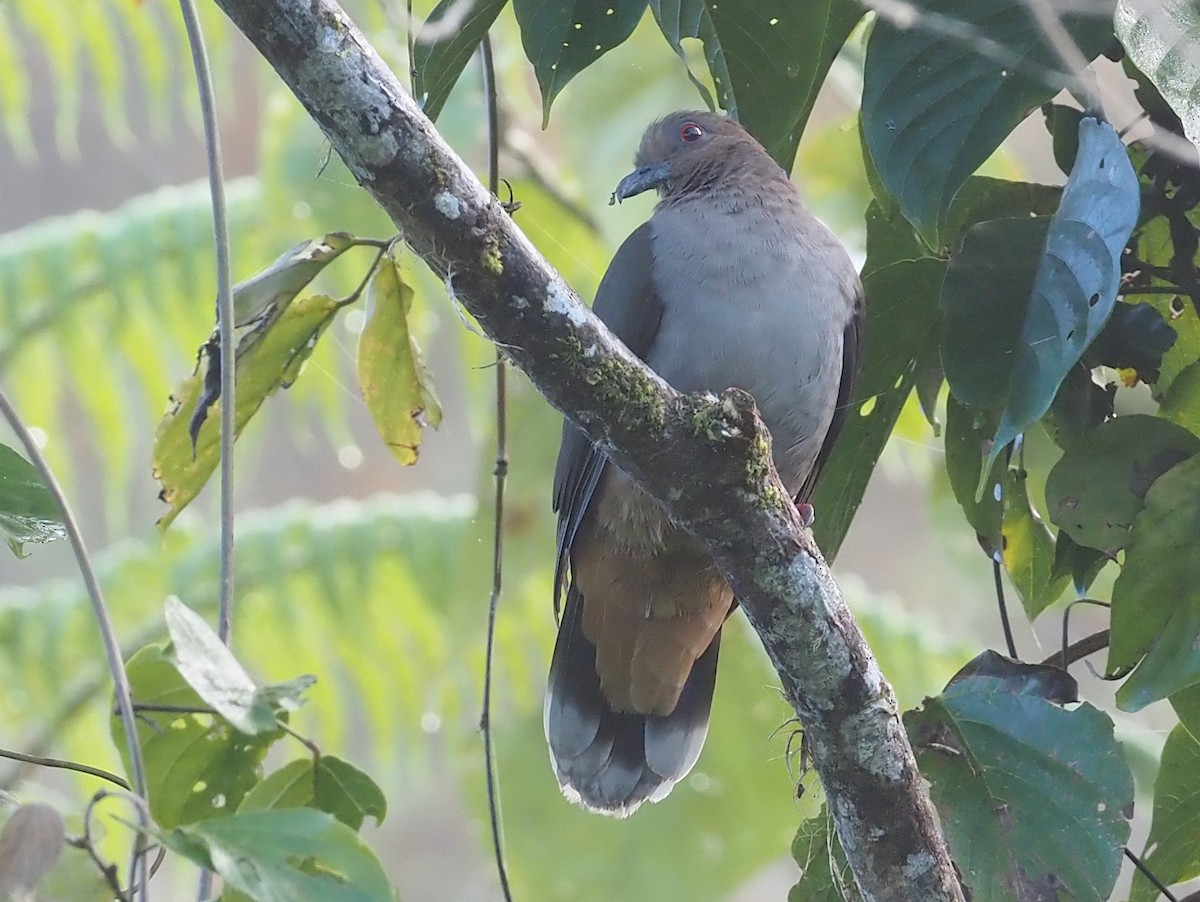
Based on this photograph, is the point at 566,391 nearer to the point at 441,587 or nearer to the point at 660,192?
the point at 660,192

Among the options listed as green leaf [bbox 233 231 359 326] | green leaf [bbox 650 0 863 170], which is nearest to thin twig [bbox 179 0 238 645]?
green leaf [bbox 233 231 359 326]

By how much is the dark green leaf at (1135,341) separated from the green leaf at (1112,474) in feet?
0.60

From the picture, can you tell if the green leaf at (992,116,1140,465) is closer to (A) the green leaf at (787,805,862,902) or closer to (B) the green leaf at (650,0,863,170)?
(B) the green leaf at (650,0,863,170)

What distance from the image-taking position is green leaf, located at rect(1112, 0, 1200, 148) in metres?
1.40

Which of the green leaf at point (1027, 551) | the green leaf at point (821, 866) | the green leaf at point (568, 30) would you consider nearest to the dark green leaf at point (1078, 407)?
the green leaf at point (1027, 551)

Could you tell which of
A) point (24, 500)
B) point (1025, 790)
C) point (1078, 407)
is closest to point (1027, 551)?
point (1078, 407)

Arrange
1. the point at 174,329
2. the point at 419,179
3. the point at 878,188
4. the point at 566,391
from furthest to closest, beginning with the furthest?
the point at 174,329 → the point at 878,188 → the point at 566,391 → the point at 419,179

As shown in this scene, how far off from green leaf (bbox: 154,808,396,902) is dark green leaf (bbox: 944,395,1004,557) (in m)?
1.09

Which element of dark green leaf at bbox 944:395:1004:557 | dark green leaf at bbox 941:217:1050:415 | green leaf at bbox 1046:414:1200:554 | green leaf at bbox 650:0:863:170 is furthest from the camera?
dark green leaf at bbox 944:395:1004:557

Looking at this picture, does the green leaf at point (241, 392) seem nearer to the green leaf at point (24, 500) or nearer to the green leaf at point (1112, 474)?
the green leaf at point (24, 500)

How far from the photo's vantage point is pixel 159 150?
10.4 m

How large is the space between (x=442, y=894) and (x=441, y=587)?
6814mm

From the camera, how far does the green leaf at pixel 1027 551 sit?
2.03 metres

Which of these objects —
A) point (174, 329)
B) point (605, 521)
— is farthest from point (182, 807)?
point (174, 329)
